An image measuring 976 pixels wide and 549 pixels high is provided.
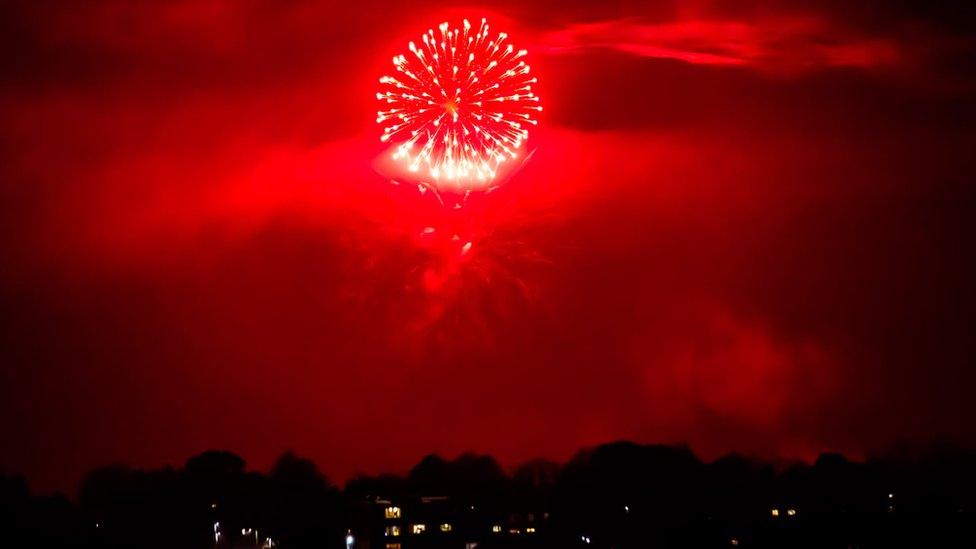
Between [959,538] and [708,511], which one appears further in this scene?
[708,511]

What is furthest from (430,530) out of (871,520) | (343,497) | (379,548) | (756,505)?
(871,520)

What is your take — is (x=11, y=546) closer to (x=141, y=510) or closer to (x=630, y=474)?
(x=141, y=510)

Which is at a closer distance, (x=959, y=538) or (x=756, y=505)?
(x=959, y=538)

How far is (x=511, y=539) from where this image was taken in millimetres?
55688

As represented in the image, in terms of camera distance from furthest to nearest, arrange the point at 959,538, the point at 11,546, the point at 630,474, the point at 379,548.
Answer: the point at 630,474
the point at 379,548
the point at 11,546
the point at 959,538

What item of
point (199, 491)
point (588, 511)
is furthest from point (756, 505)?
point (199, 491)

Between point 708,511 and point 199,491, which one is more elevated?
point 199,491

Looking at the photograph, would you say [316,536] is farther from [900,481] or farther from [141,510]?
[900,481]

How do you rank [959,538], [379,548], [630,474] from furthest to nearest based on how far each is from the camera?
[630,474], [379,548], [959,538]

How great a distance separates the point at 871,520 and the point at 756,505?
4.39 metres

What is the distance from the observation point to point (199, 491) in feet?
219

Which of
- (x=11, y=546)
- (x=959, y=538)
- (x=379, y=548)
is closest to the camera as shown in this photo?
(x=959, y=538)

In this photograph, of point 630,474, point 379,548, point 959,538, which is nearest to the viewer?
point 959,538

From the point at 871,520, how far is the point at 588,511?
34.9 ft
